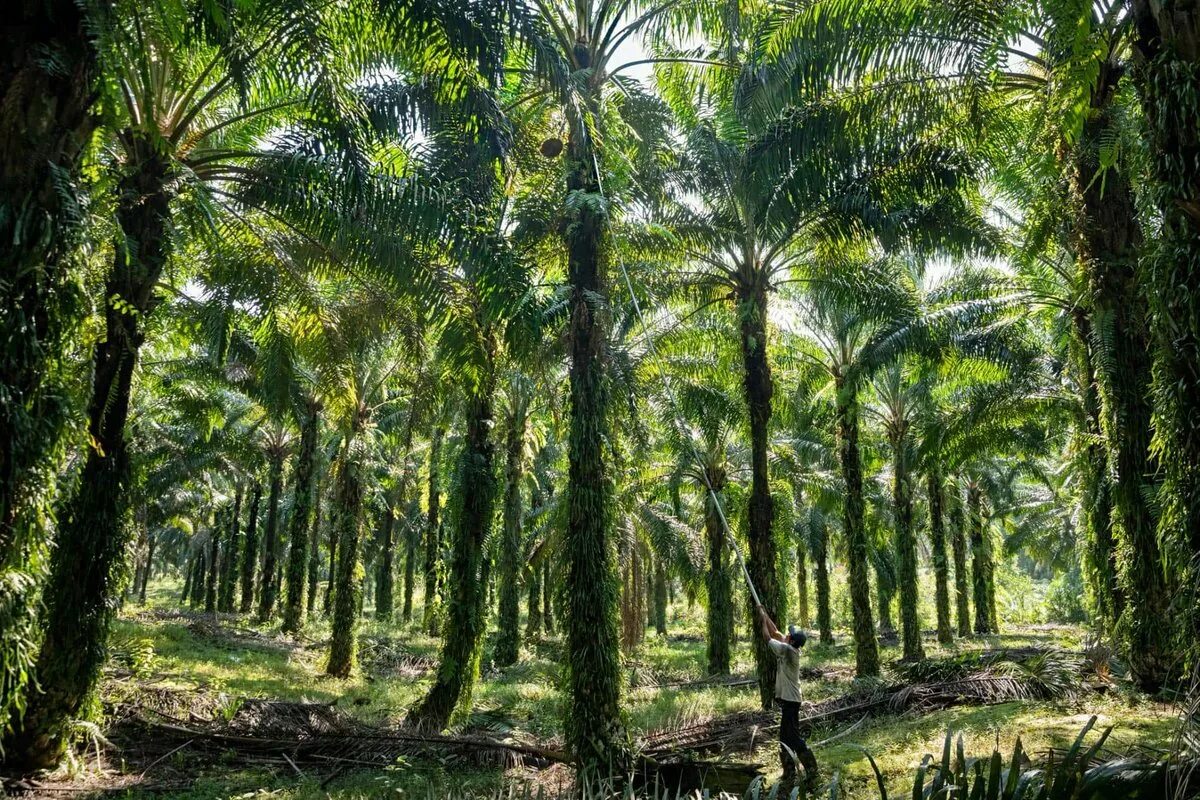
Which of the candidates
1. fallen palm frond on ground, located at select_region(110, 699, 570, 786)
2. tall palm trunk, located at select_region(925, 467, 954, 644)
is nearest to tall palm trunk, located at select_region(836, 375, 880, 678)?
tall palm trunk, located at select_region(925, 467, 954, 644)

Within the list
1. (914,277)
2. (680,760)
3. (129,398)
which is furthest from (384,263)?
(914,277)

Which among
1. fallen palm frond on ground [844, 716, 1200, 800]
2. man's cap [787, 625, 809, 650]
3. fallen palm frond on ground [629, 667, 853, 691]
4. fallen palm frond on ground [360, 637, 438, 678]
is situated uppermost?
man's cap [787, 625, 809, 650]

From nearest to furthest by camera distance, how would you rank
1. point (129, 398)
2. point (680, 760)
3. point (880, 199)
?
point (129, 398)
point (680, 760)
point (880, 199)

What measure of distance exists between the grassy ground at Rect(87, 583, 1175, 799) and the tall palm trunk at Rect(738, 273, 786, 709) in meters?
2.48

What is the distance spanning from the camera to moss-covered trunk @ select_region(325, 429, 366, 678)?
17.1 m

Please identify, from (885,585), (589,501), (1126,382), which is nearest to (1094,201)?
(1126,382)

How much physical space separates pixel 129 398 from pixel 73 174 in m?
3.75

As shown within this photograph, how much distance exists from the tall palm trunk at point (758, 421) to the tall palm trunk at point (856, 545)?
378 cm

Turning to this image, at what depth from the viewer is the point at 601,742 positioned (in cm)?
870

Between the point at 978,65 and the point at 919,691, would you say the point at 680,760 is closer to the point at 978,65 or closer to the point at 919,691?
the point at 919,691

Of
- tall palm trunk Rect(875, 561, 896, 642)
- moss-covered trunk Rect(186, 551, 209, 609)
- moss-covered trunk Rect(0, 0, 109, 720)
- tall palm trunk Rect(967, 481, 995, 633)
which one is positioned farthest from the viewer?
moss-covered trunk Rect(186, 551, 209, 609)

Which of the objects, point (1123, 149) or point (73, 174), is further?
point (1123, 149)

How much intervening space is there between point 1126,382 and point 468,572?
9.55 m

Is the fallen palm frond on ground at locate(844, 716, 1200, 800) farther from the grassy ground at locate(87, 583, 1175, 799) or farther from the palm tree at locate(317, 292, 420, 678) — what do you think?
the palm tree at locate(317, 292, 420, 678)
